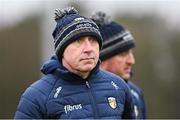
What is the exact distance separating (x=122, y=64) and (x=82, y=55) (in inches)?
101

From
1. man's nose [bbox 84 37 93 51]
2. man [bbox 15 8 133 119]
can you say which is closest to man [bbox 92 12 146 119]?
man [bbox 15 8 133 119]

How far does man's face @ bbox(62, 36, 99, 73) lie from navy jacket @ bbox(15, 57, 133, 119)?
0.10m

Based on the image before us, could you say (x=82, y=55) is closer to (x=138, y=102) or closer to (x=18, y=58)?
(x=138, y=102)

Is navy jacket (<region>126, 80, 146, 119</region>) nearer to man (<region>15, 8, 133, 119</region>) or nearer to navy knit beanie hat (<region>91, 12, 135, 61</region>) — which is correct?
navy knit beanie hat (<region>91, 12, 135, 61</region>)

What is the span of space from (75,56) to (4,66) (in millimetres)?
28996

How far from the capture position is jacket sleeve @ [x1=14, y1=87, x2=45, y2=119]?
7711 mm

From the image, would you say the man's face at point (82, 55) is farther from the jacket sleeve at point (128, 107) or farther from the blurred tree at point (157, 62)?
the blurred tree at point (157, 62)

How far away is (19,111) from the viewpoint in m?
7.76

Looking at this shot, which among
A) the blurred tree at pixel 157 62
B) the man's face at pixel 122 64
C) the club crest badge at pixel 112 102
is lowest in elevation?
the blurred tree at pixel 157 62

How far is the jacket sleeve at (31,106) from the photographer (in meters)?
7.71

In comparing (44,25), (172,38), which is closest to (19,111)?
(44,25)

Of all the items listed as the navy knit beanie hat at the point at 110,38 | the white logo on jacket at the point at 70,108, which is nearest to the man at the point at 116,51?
the navy knit beanie hat at the point at 110,38

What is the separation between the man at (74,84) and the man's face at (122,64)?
2.15 metres

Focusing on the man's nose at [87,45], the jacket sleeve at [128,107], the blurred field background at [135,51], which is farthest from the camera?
the blurred field background at [135,51]
